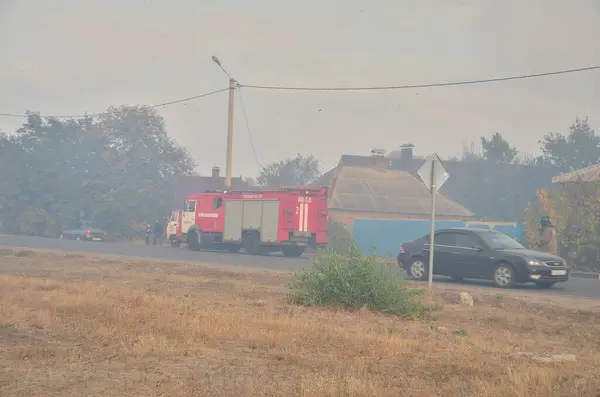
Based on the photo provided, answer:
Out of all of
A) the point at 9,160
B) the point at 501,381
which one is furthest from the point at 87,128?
the point at 501,381

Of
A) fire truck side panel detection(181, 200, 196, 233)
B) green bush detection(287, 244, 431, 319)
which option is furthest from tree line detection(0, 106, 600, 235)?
green bush detection(287, 244, 431, 319)

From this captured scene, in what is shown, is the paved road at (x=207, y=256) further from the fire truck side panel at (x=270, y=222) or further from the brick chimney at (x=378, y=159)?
the brick chimney at (x=378, y=159)

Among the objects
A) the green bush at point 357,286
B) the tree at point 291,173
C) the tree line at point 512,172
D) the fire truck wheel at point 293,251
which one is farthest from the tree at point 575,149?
the green bush at point 357,286

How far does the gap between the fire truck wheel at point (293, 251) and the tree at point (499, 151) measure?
4590 centimetres

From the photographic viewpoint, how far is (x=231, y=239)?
3547 centimetres

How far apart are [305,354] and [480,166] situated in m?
70.7

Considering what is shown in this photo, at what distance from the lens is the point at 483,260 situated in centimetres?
1841

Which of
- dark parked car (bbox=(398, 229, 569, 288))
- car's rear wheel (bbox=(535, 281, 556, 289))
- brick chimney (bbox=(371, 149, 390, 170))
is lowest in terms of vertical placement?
car's rear wheel (bbox=(535, 281, 556, 289))

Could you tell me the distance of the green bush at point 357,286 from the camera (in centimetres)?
1205

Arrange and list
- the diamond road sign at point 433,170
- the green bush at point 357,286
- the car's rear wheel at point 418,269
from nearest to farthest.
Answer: the green bush at point 357,286, the diamond road sign at point 433,170, the car's rear wheel at point 418,269

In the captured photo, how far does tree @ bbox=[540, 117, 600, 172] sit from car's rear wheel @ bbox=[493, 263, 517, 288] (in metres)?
55.8

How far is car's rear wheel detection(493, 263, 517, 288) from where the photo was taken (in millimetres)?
17766

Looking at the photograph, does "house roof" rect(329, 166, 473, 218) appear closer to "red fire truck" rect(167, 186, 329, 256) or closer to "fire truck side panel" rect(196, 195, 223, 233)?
"fire truck side panel" rect(196, 195, 223, 233)

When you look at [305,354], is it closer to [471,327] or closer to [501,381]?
[501,381]
